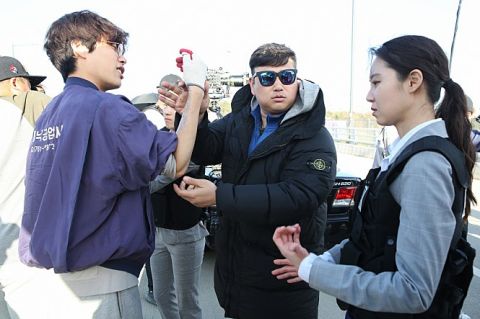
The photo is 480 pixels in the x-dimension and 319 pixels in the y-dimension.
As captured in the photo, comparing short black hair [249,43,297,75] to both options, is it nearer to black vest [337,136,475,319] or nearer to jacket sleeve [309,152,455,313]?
black vest [337,136,475,319]

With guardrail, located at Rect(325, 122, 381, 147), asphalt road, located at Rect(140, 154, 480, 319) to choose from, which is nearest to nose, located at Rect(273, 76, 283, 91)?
asphalt road, located at Rect(140, 154, 480, 319)

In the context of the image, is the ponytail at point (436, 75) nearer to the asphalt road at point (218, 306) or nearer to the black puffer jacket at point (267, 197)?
the black puffer jacket at point (267, 197)

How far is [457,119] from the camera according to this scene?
1.28 m

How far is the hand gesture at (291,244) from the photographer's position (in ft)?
4.44

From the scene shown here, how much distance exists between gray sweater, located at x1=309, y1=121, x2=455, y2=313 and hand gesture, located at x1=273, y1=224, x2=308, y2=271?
0.27 m

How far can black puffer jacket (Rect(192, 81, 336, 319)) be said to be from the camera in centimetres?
163

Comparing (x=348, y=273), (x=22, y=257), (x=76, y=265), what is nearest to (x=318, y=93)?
(x=348, y=273)

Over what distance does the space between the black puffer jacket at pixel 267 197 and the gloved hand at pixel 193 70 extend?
1.32 feet

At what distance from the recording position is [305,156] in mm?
1742

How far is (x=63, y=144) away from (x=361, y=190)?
118 cm

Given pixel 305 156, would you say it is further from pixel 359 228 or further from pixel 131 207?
pixel 131 207

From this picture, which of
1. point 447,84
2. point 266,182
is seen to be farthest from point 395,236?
point 266,182

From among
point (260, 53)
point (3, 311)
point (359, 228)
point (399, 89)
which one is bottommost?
point (3, 311)

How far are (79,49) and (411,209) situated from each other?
1.39m
